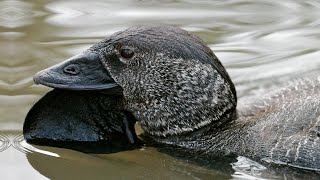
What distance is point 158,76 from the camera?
7.46 meters

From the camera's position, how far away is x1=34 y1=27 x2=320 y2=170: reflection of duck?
7.38 metres

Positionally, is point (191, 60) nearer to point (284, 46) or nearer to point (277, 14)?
point (284, 46)

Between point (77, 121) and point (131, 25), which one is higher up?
point (131, 25)

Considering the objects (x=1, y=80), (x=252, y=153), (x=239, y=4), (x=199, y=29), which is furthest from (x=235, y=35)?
(x=252, y=153)

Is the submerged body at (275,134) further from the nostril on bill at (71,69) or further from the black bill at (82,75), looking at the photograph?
the nostril on bill at (71,69)

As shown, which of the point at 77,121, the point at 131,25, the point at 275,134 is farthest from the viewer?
the point at 131,25

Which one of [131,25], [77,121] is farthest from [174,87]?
[131,25]

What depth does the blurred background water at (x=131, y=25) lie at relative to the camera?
24.0 feet

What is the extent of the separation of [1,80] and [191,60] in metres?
2.24

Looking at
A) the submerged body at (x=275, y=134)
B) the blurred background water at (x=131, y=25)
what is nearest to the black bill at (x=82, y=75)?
the blurred background water at (x=131, y=25)

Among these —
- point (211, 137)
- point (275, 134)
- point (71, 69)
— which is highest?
point (71, 69)

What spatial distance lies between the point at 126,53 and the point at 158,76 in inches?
11.6

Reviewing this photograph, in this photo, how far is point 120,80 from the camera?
7484mm

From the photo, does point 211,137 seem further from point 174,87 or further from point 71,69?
point 71,69
